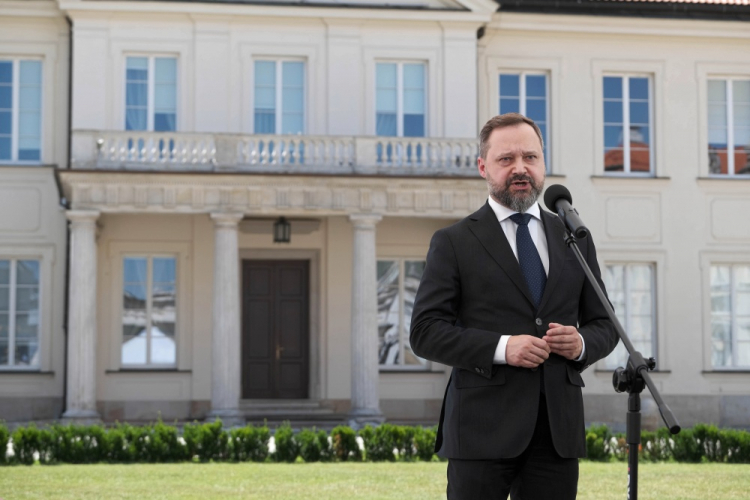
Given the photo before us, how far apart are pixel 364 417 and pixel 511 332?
18367 millimetres

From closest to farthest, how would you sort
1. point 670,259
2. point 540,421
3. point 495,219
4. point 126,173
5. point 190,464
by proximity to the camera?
point 540,421, point 495,219, point 190,464, point 126,173, point 670,259

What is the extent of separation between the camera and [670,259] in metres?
26.8

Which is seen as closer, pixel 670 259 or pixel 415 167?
pixel 415 167

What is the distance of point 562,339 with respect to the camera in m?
4.29

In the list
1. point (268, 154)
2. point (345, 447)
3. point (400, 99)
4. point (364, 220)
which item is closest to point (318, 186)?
point (364, 220)

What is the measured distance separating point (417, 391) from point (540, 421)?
21.4 m

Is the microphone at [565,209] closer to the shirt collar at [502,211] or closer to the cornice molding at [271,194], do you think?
the shirt collar at [502,211]

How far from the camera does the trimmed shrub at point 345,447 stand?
51.9 ft

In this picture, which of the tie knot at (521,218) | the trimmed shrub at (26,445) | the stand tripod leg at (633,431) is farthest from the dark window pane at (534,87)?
the stand tripod leg at (633,431)

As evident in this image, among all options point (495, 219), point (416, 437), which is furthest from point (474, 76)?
point (495, 219)

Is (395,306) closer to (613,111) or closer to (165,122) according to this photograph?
(165,122)

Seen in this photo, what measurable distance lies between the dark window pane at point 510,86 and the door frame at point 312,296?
557 centimetres

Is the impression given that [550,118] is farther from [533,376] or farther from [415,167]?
[533,376]

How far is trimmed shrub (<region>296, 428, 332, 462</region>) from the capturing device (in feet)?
51.6
